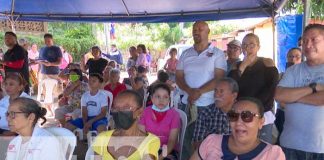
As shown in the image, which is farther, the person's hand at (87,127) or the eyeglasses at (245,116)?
the person's hand at (87,127)

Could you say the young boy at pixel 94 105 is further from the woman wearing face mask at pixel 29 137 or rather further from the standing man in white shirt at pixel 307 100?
the standing man in white shirt at pixel 307 100

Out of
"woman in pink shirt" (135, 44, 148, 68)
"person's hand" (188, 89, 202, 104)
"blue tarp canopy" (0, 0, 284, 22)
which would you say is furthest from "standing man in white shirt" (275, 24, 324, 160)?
"woman in pink shirt" (135, 44, 148, 68)

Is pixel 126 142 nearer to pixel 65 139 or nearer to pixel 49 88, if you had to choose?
pixel 65 139

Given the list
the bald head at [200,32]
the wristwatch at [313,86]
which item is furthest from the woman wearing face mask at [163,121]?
the wristwatch at [313,86]

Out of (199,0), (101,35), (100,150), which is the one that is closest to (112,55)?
(199,0)

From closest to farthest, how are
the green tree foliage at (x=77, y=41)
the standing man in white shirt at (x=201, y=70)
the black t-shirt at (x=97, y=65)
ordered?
the standing man in white shirt at (x=201, y=70) < the black t-shirt at (x=97, y=65) < the green tree foliage at (x=77, y=41)

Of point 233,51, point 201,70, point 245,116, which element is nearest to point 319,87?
point 245,116

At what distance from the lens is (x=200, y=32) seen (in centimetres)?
408

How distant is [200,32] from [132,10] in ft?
14.1

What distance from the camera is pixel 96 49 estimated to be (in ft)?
25.9

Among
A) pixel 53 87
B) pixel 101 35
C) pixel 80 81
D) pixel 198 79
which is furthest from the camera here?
pixel 101 35

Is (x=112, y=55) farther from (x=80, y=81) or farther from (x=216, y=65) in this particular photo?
(x=216, y=65)

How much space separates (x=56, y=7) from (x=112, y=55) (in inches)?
218

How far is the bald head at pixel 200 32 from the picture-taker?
4066 mm
